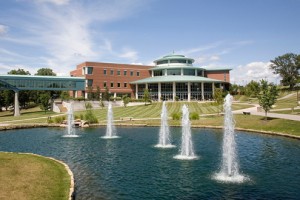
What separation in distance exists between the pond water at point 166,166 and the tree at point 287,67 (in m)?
88.2

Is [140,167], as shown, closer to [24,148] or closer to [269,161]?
[269,161]

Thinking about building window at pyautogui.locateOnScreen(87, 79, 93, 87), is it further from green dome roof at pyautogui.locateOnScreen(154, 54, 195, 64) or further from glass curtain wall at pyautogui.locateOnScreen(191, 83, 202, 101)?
glass curtain wall at pyautogui.locateOnScreen(191, 83, 202, 101)

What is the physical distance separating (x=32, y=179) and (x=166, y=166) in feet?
32.6

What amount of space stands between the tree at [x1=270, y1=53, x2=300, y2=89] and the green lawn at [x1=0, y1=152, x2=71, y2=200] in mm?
111765

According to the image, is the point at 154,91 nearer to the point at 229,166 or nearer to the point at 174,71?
the point at 174,71

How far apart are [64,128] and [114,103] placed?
40.1 meters

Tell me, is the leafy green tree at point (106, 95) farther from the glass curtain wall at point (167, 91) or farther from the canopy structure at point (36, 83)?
→ the glass curtain wall at point (167, 91)

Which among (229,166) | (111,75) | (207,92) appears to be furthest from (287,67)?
(229,166)

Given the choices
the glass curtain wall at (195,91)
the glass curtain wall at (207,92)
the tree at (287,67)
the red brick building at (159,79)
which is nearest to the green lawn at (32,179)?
the red brick building at (159,79)

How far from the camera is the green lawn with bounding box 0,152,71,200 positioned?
1503 cm

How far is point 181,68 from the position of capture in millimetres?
97000

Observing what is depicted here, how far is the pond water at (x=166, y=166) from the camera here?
55.3 feet

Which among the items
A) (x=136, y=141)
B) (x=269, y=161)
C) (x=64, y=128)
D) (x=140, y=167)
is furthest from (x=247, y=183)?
(x=64, y=128)

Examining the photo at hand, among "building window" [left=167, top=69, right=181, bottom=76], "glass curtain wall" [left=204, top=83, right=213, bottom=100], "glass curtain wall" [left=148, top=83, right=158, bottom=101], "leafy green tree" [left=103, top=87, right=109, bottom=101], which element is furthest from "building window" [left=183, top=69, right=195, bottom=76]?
"leafy green tree" [left=103, top=87, right=109, bottom=101]
